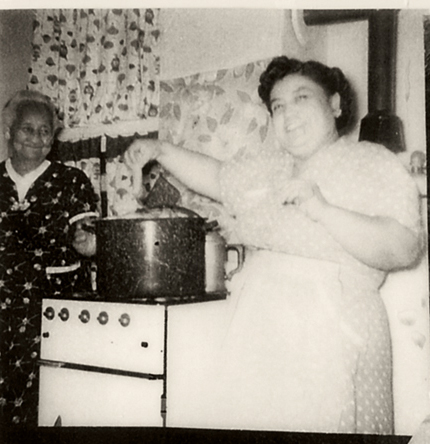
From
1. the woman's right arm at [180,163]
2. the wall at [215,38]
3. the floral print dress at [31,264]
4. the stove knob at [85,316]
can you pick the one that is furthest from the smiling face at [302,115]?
the stove knob at [85,316]

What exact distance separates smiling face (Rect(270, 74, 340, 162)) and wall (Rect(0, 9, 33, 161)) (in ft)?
2.46

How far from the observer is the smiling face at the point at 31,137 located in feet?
5.12

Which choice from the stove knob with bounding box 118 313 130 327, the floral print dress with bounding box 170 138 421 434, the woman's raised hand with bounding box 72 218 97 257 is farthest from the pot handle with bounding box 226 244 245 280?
the woman's raised hand with bounding box 72 218 97 257

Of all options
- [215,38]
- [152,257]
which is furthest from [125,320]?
[215,38]

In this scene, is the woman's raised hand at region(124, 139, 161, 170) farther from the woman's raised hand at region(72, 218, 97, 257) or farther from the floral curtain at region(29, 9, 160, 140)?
the woman's raised hand at region(72, 218, 97, 257)

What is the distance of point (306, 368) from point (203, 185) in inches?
23.2

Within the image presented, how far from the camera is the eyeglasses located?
5.13 feet

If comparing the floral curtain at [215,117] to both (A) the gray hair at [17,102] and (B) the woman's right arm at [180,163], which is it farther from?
(A) the gray hair at [17,102]

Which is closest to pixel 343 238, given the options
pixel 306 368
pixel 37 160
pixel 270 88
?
pixel 306 368

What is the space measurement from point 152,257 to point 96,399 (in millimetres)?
432

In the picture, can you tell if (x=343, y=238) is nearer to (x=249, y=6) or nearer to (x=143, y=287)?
(x=143, y=287)

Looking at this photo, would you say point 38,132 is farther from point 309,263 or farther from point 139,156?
point 309,263

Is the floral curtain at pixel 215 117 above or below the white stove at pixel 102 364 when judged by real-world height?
above

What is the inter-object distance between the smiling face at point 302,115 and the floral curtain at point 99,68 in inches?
14.5
